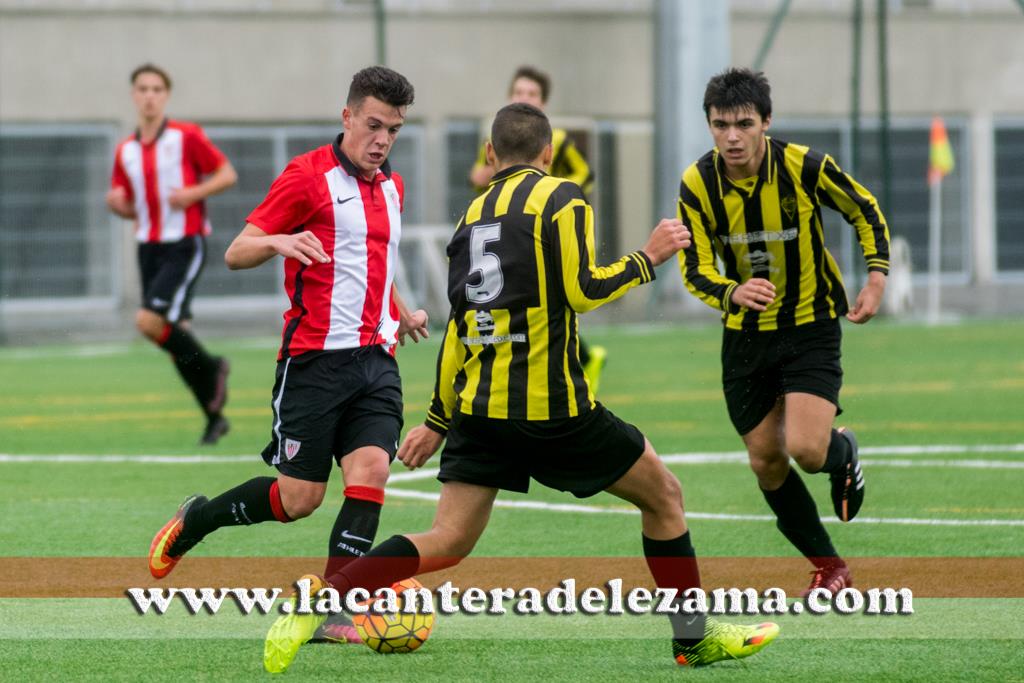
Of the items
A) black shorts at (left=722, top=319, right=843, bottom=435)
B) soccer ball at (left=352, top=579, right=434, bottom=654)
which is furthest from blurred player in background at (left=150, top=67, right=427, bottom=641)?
black shorts at (left=722, top=319, right=843, bottom=435)

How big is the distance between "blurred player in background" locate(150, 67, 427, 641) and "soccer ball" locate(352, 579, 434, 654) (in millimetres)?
468

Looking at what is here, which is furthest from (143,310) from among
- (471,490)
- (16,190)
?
(16,190)

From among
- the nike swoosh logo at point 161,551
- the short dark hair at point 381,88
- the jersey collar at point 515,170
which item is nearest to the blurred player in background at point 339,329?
the short dark hair at point 381,88

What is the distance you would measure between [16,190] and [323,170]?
21.4m

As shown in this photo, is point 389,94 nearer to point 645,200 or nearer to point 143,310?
point 143,310

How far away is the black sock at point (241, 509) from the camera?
22.0ft

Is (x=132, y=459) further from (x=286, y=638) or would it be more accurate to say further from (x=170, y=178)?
A: (x=286, y=638)

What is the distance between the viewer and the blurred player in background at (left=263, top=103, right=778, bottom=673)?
567cm

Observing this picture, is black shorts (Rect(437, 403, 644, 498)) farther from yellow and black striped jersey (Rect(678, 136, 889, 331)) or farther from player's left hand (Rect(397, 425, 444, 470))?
yellow and black striped jersey (Rect(678, 136, 889, 331))

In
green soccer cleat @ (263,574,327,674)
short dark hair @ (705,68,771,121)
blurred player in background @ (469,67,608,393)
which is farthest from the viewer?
blurred player in background @ (469,67,608,393)

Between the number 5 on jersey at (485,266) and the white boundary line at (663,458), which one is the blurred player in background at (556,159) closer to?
the white boundary line at (663,458)

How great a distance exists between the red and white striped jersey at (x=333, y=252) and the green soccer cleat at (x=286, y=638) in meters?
1.37

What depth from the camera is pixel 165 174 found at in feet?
40.3

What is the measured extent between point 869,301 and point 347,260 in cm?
207
